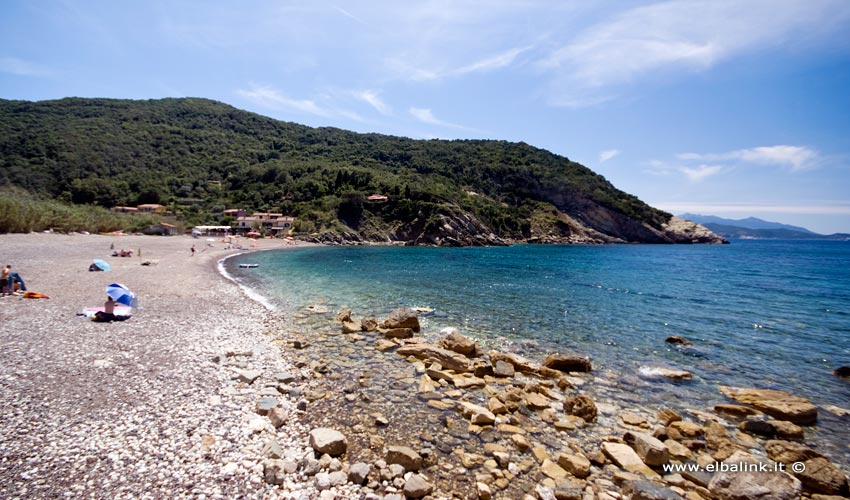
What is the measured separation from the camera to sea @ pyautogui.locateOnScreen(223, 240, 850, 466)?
1152cm

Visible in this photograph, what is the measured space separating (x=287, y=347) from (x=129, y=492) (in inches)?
323

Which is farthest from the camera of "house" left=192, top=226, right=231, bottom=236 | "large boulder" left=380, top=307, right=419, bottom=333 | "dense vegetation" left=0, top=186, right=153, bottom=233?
"house" left=192, top=226, right=231, bottom=236

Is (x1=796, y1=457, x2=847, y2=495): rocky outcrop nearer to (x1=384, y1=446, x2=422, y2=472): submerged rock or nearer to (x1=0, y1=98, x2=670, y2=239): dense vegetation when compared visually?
(x1=384, y1=446, x2=422, y2=472): submerged rock

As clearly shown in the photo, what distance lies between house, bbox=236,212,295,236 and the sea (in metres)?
57.8

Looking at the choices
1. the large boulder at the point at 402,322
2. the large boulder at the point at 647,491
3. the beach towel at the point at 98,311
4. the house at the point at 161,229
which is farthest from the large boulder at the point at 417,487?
the house at the point at 161,229

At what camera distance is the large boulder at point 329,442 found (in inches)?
262

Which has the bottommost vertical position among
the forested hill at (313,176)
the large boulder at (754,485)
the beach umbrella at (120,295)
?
the large boulder at (754,485)

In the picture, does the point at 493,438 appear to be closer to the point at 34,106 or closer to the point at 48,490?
the point at 48,490

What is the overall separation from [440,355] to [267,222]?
3579 inches

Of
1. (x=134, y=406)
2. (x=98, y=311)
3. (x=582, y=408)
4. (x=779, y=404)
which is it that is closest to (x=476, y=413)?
(x=582, y=408)

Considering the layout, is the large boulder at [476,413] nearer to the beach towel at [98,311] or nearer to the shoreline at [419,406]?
the shoreline at [419,406]

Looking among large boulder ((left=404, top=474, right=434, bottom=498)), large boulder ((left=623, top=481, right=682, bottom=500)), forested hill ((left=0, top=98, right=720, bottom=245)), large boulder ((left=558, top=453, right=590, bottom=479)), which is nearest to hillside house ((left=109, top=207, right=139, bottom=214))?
forested hill ((left=0, top=98, right=720, bottom=245))

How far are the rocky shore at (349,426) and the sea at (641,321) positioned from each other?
3.02 feet

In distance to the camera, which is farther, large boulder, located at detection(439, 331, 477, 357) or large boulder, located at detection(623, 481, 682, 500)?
large boulder, located at detection(439, 331, 477, 357)
